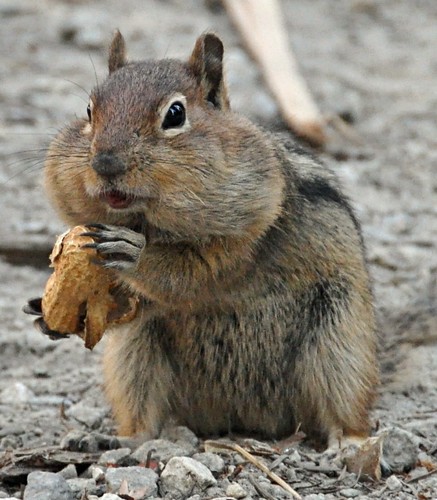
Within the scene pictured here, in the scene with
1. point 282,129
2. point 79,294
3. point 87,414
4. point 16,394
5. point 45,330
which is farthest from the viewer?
point 282,129

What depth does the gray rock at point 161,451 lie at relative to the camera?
4.41m

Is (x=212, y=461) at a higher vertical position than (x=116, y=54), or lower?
lower

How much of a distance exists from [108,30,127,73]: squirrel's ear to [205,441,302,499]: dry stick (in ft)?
5.38

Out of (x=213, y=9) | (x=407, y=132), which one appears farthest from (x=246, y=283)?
(x=213, y=9)

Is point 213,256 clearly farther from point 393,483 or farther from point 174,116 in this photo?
point 393,483

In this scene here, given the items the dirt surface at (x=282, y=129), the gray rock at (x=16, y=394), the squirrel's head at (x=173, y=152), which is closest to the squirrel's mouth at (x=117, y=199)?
the squirrel's head at (x=173, y=152)

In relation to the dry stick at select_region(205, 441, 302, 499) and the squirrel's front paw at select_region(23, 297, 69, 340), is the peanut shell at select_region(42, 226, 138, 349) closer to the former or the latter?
the squirrel's front paw at select_region(23, 297, 69, 340)

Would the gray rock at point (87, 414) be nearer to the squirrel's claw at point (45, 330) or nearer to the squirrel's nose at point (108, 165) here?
the squirrel's claw at point (45, 330)

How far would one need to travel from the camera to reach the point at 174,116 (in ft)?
14.0

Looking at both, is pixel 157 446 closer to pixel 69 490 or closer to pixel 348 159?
pixel 69 490

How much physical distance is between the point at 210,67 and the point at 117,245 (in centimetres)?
97

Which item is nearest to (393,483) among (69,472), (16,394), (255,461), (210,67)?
(255,461)

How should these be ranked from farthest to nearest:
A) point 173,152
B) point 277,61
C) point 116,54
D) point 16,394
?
point 277,61, point 16,394, point 116,54, point 173,152

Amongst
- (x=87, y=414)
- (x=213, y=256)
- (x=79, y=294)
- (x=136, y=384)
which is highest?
(x=213, y=256)
